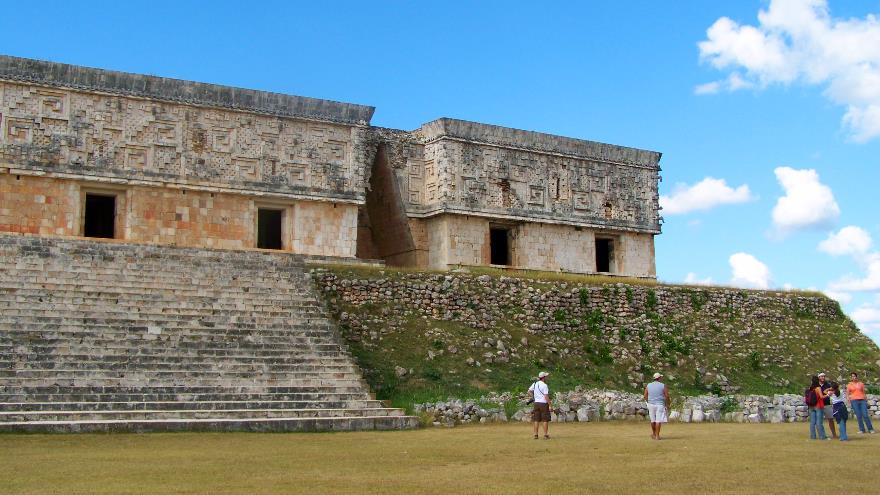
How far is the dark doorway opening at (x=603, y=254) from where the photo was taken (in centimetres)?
2584

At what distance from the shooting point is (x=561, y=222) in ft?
79.8

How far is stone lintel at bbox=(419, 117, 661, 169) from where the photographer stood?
23.1 metres

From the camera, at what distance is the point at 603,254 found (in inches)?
1025

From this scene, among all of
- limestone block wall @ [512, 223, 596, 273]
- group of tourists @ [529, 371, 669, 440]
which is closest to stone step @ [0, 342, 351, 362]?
group of tourists @ [529, 371, 669, 440]

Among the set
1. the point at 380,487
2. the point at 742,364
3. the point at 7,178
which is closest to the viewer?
the point at 380,487

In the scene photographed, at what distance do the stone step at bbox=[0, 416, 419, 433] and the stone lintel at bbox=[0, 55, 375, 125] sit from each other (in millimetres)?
9167

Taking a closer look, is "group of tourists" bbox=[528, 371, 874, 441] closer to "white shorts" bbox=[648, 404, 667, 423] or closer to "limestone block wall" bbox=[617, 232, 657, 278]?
"white shorts" bbox=[648, 404, 667, 423]

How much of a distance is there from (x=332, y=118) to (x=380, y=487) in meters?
14.3

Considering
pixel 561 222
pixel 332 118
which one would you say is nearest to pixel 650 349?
pixel 561 222

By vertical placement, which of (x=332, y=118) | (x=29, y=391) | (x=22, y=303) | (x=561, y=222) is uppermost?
(x=332, y=118)

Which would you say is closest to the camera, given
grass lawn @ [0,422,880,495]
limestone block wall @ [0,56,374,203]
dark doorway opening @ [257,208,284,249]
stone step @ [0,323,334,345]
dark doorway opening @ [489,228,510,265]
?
grass lawn @ [0,422,880,495]

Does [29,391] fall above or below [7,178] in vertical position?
below

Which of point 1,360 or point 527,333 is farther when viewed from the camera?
point 527,333

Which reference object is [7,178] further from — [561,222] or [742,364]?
[742,364]
